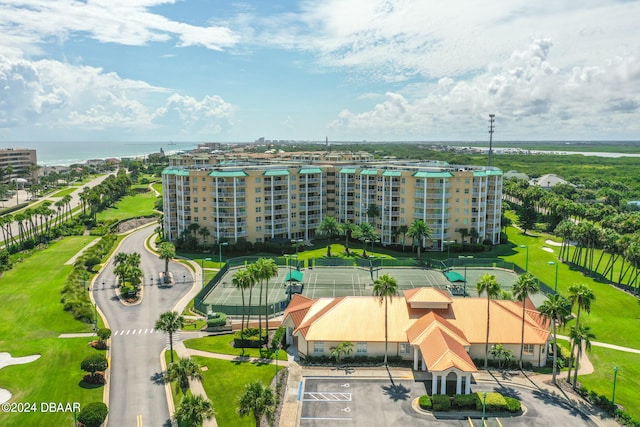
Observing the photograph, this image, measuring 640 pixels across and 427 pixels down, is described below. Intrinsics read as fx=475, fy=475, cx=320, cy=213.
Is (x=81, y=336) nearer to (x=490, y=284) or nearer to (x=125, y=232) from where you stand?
(x=490, y=284)

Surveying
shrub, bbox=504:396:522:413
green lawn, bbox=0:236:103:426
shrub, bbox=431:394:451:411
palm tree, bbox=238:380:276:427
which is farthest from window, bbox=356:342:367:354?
green lawn, bbox=0:236:103:426

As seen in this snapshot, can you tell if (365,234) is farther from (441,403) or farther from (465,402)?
(441,403)

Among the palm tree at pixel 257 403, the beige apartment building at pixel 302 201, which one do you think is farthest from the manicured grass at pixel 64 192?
the palm tree at pixel 257 403

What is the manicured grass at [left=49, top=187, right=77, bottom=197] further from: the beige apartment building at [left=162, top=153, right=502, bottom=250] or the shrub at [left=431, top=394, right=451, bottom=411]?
the shrub at [left=431, top=394, right=451, bottom=411]

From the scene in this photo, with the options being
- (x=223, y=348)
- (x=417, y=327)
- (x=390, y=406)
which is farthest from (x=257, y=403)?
(x=417, y=327)

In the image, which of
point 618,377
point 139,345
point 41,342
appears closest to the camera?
point 618,377

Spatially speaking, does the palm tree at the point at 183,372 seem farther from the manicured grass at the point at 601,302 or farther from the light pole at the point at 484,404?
the manicured grass at the point at 601,302
